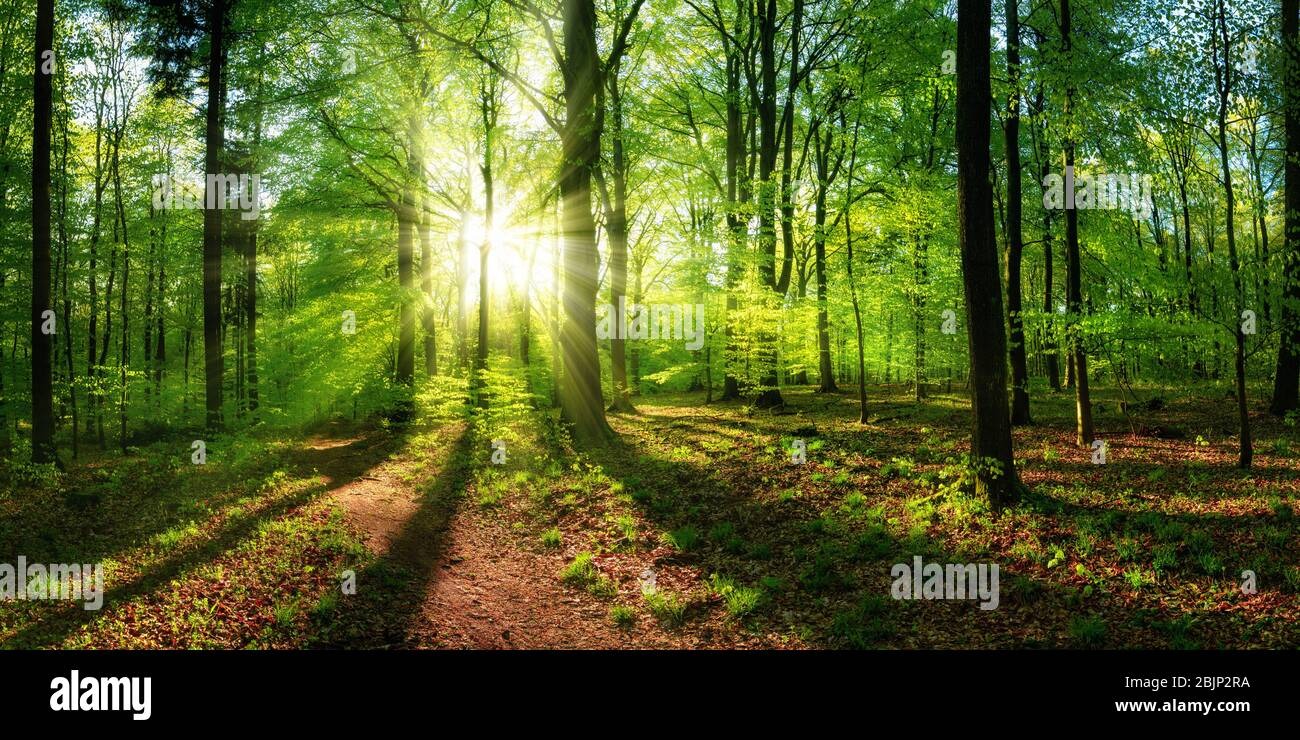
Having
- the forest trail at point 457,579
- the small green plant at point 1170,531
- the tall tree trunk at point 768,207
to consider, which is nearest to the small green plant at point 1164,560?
the small green plant at point 1170,531

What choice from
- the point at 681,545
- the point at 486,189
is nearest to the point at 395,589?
the point at 681,545

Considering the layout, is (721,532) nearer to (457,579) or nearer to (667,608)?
(667,608)

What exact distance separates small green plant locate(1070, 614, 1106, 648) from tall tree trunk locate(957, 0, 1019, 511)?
3079 mm

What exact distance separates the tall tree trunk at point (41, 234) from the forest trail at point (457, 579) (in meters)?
5.52

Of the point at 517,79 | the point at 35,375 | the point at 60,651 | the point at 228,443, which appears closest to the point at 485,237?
the point at 517,79

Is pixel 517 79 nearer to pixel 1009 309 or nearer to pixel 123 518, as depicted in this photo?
pixel 123 518

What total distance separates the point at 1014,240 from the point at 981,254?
6.23m

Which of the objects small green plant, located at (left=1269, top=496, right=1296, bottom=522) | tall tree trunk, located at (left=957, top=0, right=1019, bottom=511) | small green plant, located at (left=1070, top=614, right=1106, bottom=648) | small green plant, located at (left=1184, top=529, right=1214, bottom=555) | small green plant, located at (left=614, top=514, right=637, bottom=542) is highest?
tall tree trunk, located at (left=957, top=0, right=1019, bottom=511)

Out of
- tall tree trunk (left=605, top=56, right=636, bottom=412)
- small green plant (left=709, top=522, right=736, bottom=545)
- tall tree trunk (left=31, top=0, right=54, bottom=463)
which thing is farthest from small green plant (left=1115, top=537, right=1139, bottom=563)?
tall tree trunk (left=31, top=0, right=54, bottom=463)

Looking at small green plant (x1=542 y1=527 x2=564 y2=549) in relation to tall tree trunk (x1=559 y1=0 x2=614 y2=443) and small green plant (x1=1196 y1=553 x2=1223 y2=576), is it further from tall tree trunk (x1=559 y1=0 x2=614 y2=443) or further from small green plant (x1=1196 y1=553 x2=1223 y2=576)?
small green plant (x1=1196 y1=553 x2=1223 y2=576)

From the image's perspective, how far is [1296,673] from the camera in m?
4.31

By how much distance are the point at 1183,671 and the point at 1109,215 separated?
38.9ft

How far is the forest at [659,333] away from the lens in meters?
5.98

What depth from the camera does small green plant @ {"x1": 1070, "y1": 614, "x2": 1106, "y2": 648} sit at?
15.5ft
